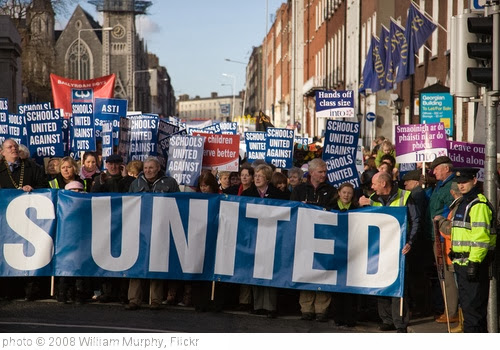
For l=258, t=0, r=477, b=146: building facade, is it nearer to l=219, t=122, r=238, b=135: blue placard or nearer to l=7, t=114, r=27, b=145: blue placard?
l=219, t=122, r=238, b=135: blue placard

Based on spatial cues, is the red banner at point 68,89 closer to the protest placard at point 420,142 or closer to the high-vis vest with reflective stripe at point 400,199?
the protest placard at point 420,142

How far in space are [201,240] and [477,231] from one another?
3.55 m

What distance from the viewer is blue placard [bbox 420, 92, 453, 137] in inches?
888

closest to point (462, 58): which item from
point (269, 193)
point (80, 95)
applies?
point (269, 193)

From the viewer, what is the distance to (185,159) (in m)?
16.0

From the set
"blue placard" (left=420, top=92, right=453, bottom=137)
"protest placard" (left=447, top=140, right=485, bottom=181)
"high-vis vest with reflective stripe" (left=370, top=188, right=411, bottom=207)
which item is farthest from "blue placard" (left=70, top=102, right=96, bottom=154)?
"high-vis vest with reflective stripe" (left=370, top=188, right=411, bottom=207)

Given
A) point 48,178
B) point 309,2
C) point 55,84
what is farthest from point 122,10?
point 48,178

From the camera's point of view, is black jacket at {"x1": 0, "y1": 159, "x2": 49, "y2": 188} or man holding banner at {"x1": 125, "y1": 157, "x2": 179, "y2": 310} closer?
man holding banner at {"x1": 125, "y1": 157, "x2": 179, "y2": 310}

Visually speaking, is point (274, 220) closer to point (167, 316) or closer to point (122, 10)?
point (167, 316)

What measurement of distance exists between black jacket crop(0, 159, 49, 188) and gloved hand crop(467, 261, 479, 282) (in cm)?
615

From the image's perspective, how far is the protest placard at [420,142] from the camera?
1612cm

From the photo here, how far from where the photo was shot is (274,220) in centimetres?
1211

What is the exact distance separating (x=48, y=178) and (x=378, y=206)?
5.14m

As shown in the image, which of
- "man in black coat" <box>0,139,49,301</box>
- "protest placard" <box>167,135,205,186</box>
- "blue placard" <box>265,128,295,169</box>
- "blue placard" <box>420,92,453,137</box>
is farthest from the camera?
"blue placard" <box>420,92,453,137</box>
